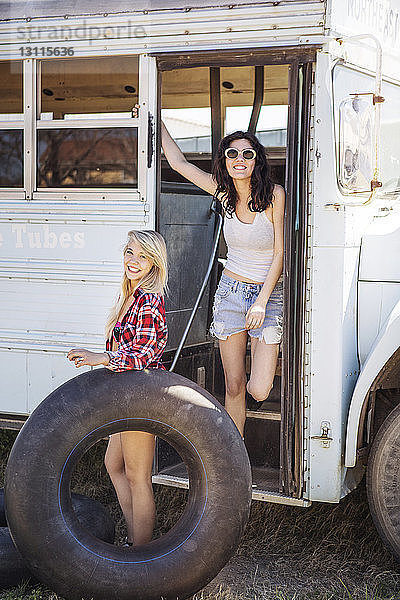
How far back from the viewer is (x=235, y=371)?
3871mm

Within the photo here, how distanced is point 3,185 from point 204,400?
1.57 m

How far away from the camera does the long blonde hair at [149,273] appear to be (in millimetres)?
3551

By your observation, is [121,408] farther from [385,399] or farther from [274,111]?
[274,111]

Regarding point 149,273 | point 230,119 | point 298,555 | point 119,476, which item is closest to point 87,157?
point 149,273

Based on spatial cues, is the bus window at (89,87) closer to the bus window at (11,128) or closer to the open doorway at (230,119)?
the bus window at (11,128)

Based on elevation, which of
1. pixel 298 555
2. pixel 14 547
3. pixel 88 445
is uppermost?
pixel 88 445

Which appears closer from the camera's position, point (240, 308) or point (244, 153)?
point (244, 153)

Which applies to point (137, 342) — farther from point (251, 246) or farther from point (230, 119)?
point (230, 119)

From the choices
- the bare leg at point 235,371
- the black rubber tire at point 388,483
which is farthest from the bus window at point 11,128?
the black rubber tire at point 388,483

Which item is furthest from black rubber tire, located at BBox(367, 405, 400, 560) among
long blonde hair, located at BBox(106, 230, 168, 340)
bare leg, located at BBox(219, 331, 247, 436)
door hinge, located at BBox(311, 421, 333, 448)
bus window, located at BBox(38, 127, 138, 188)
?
bus window, located at BBox(38, 127, 138, 188)

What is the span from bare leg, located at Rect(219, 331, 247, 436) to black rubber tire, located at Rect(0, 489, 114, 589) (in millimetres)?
769

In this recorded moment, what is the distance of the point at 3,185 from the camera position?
4.14m

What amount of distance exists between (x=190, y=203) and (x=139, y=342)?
4.42 feet

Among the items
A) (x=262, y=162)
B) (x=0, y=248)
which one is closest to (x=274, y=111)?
(x=262, y=162)
